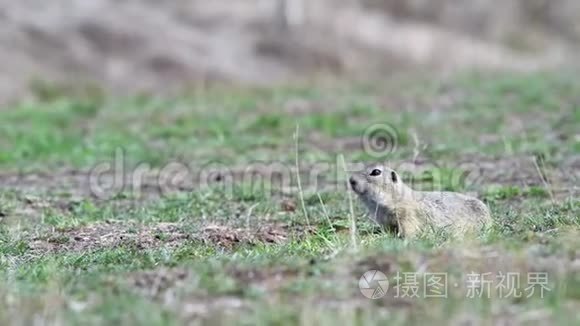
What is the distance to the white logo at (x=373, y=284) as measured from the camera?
5766 mm

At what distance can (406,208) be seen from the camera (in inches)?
328

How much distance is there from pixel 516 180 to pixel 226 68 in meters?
14.0

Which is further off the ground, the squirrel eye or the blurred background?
the blurred background

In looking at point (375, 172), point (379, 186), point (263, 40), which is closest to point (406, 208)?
point (379, 186)

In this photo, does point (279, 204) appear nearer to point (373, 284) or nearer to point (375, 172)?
point (375, 172)

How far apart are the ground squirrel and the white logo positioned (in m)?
2.27

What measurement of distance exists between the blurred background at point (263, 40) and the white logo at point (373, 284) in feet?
53.8

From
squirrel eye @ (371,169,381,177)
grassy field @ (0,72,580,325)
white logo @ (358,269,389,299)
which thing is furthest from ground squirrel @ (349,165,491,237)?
Result: white logo @ (358,269,389,299)

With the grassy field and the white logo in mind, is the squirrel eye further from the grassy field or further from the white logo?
the white logo

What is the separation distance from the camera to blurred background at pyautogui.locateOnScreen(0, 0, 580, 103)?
23844mm

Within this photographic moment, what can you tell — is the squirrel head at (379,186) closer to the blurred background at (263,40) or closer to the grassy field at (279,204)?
the grassy field at (279,204)

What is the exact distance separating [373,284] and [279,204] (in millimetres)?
4916

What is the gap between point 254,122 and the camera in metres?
16.4

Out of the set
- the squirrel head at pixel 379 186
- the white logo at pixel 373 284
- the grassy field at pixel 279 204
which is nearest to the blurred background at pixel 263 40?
the grassy field at pixel 279 204
